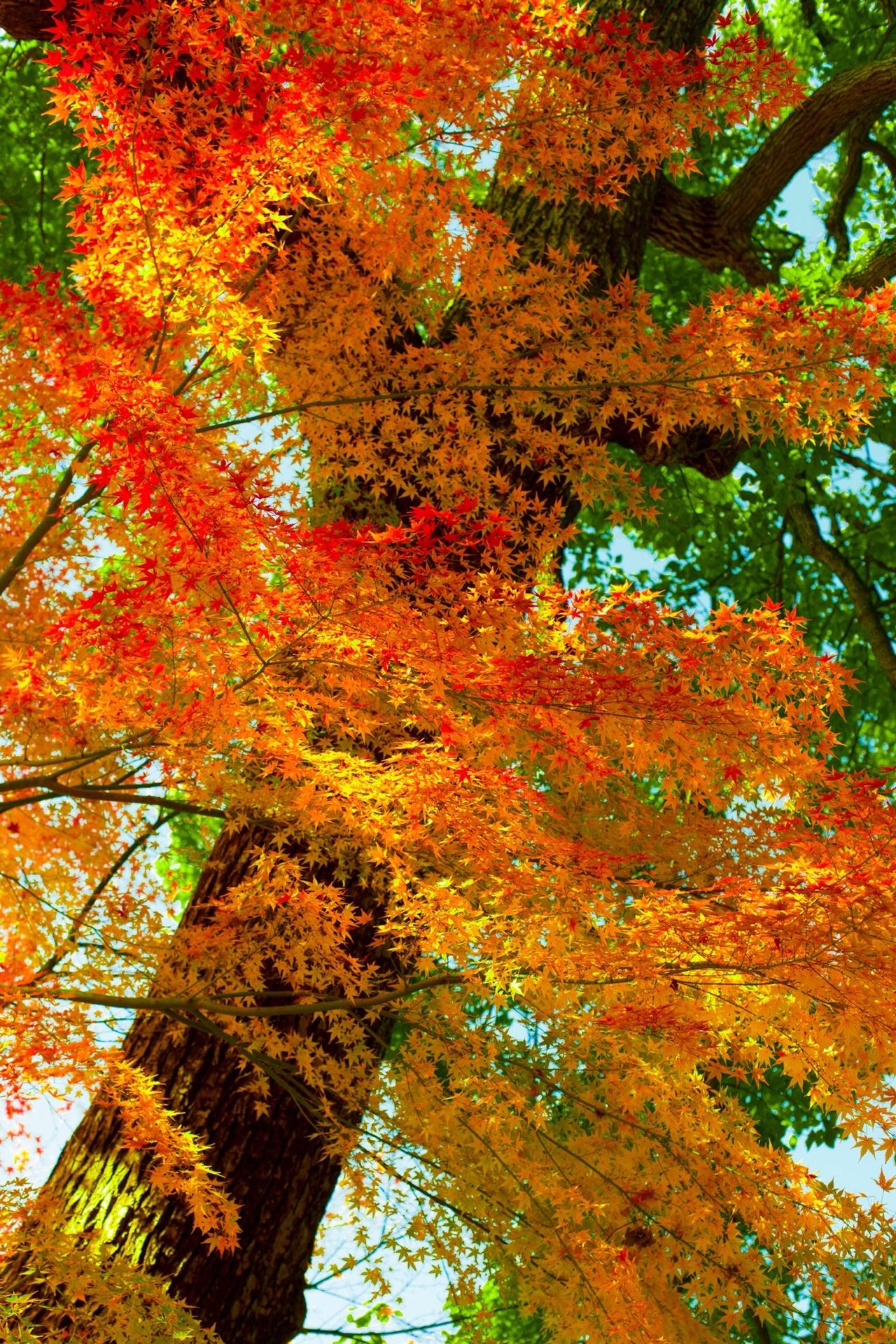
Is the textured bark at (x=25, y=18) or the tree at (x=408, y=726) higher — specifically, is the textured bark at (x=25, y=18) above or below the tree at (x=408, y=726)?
above

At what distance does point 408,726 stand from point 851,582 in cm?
458

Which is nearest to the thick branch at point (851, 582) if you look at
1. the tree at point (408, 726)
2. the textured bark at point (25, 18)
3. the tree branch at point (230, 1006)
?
the tree at point (408, 726)

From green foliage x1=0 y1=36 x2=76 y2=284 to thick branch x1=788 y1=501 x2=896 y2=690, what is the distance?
5.47 metres

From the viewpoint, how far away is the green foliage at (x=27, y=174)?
715 cm

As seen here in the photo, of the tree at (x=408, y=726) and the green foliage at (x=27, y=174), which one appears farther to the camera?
the green foliage at (x=27, y=174)

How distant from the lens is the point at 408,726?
3.60 meters

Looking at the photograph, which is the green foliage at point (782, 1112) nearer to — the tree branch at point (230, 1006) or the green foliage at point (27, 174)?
the tree branch at point (230, 1006)

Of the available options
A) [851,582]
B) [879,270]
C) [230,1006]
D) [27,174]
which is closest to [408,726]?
[230,1006]

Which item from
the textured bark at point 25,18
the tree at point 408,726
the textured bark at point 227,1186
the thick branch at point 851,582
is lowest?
the textured bark at point 227,1186

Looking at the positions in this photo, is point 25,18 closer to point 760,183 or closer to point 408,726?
point 408,726

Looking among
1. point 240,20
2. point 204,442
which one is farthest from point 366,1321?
point 240,20

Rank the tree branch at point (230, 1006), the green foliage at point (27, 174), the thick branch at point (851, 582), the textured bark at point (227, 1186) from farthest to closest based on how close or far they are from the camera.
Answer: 1. the green foliage at point (27, 174)
2. the thick branch at point (851, 582)
3. the textured bark at point (227, 1186)
4. the tree branch at point (230, 1006)

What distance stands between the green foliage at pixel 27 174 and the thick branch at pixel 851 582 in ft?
18.0

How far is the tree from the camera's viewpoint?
259 centimetres
